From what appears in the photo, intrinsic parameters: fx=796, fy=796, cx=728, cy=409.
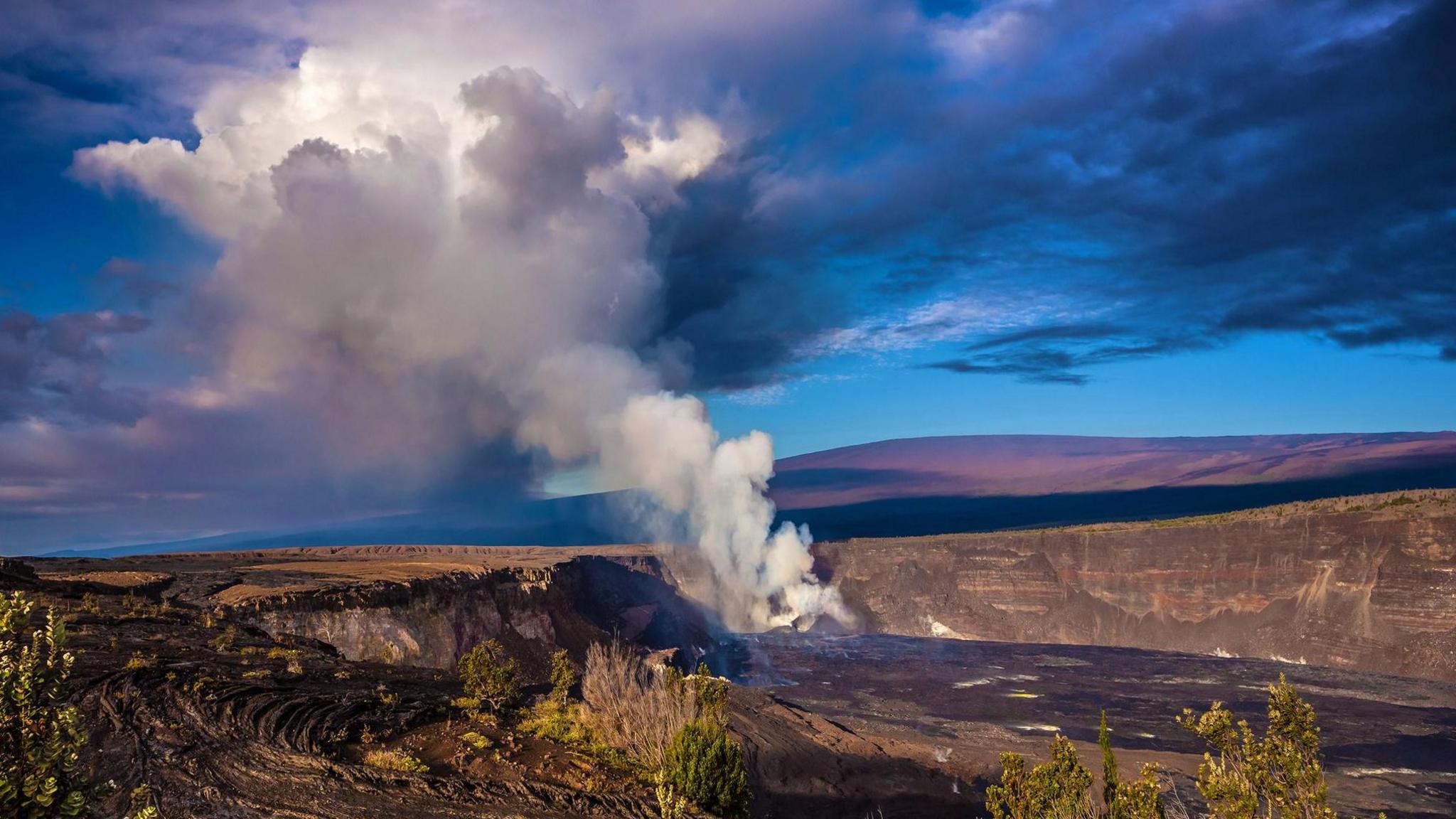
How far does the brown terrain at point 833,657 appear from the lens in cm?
1705

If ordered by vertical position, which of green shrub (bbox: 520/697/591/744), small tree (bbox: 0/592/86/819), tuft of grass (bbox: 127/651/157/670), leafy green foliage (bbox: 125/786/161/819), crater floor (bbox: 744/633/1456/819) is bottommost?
crater floor (bbox: 744/633/1456/819)

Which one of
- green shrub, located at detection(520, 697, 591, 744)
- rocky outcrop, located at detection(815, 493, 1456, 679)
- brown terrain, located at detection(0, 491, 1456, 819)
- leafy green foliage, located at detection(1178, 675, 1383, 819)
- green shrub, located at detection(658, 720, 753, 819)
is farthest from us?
rocky outcrop, located at detection(815, 493, 1456, 679)

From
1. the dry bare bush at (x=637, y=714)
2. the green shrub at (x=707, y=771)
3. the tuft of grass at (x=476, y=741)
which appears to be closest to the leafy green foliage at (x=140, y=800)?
the tuft of grass at (x=476, y=741)

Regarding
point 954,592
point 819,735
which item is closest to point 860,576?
point 954,592

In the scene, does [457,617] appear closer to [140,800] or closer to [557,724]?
[557,724]

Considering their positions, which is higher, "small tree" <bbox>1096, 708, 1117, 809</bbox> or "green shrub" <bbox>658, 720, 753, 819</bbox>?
"small tree" <bbox>1096, 708, 1117, 809</bbox>

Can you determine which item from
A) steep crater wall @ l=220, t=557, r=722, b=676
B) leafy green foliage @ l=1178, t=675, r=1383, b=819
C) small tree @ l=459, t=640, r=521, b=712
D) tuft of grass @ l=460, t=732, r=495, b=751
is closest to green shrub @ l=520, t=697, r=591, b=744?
small tree @ l=459, t=640, r=521, b=712

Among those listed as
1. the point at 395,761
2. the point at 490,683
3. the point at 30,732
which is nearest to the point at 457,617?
the point at 490,683

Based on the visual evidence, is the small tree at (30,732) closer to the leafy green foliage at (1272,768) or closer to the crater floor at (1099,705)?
the leafy green foliage at (1272,768)

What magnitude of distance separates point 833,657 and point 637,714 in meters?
81.5

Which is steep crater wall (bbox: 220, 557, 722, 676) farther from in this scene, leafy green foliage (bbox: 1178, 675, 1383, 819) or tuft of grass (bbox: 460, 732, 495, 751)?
leafy green foliage (bbox: 1178, 675, 1383, 819)

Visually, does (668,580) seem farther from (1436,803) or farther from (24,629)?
(24,629)

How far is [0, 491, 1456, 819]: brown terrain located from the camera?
1705 centimetres

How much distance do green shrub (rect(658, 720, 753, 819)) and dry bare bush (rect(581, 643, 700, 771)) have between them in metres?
0.50
